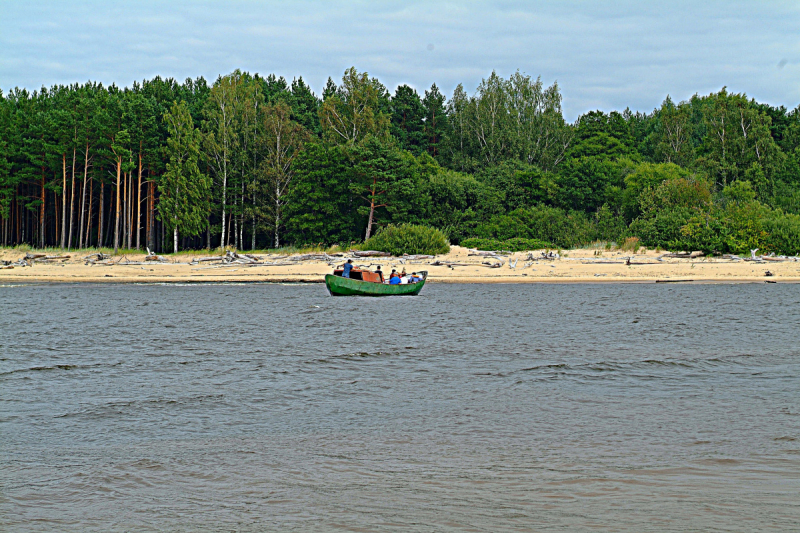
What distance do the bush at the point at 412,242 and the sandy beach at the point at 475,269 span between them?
1.09 m

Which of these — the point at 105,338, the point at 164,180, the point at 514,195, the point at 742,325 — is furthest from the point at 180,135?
the point at 742,325

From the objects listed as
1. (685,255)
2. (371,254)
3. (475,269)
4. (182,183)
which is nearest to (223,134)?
(182,183)

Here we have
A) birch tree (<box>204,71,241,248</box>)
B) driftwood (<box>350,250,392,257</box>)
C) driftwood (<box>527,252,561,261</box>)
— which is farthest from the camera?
birch tree (<box>204,71,241,248</box>)

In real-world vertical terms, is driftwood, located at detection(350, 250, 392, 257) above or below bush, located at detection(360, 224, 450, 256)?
below

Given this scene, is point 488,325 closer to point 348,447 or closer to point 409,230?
point 348,447

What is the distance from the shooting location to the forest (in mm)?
61250

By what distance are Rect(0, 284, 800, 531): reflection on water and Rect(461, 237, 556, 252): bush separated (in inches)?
1279

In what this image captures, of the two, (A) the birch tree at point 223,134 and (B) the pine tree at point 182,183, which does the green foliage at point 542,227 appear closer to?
(A) the birch tree at point 223,134

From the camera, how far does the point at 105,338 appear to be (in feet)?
72.2

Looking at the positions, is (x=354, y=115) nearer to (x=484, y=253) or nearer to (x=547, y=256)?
(x=484, y=253)

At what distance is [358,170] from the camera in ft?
200

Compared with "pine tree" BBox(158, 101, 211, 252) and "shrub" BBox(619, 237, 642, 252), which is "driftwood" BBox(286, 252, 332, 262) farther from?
"shrub" BBox(619, 237, 642, 252)

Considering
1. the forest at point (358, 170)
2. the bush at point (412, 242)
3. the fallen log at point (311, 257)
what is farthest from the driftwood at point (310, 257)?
the forest at point (358, 170)

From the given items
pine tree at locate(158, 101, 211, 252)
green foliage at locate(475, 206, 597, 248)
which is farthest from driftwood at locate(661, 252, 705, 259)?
pine tree at locate(158, 101, 211, 252)
